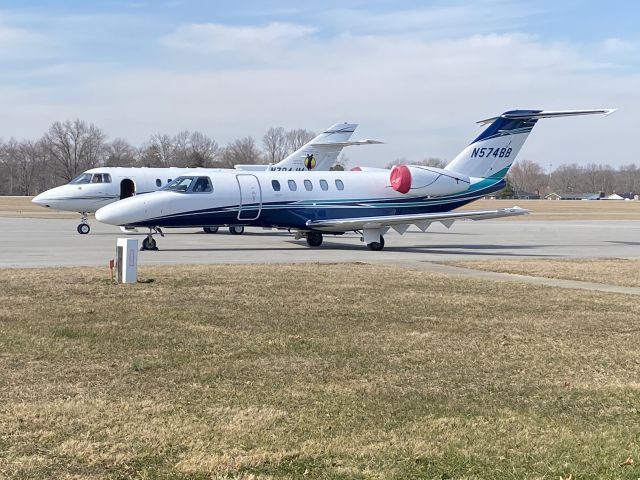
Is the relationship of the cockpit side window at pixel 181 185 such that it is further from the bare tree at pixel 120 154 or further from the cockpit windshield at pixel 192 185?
the bare tree at pixel 120 154

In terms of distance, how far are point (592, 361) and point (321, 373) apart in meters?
2.94

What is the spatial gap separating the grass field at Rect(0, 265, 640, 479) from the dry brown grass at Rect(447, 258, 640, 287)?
151 inches

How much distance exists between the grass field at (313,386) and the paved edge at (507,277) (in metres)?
2.02

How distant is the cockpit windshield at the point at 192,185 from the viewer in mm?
23703

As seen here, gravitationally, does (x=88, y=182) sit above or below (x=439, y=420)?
above

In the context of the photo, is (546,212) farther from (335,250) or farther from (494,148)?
(335,250)

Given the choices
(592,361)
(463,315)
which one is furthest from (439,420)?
(463,315)

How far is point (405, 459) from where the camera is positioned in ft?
17.2

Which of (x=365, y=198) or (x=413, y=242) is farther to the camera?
(x=413, y=242)

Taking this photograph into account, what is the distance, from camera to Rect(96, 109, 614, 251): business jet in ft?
76.8

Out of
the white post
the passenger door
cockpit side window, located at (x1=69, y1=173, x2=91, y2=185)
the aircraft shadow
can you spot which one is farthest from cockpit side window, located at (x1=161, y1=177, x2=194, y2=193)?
cockpit side window, located at (x1=69, y1=173, x2=91, y2=185)

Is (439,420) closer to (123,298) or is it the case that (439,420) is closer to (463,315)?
(463,315)

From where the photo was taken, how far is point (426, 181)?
26.5 metres

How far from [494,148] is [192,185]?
421 inches
